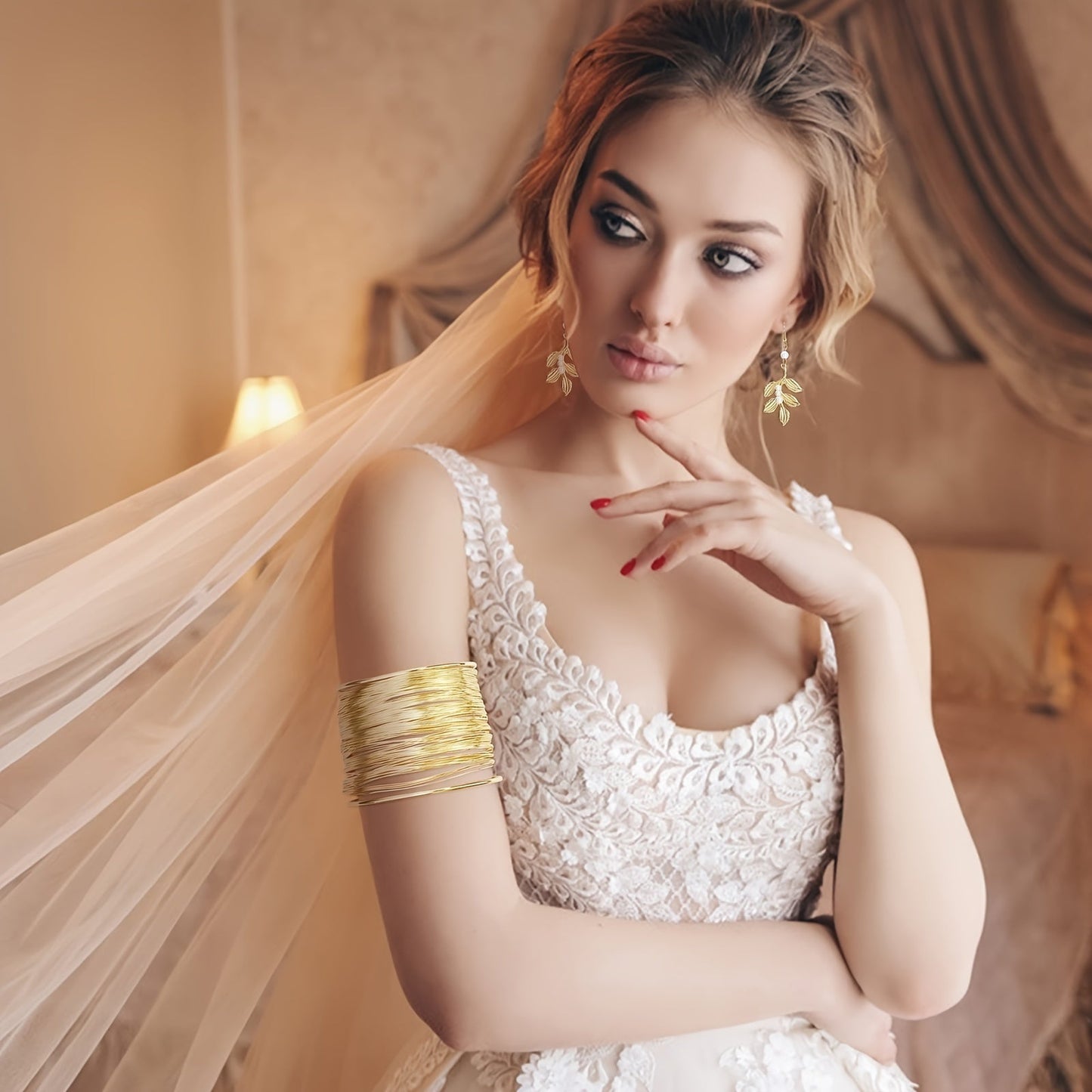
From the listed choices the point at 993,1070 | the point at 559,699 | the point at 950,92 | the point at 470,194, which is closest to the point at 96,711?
the point at 559,699

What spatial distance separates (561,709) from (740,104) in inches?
24.2

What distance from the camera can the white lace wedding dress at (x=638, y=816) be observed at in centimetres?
115

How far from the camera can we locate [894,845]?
3.90 feet

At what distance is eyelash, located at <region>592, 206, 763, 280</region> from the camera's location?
1.20m

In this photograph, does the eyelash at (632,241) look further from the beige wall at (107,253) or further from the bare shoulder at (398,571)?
the beige wall at (107,253)

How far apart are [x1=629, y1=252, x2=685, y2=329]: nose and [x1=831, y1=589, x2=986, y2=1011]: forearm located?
0.35 m

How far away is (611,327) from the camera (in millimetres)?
1215

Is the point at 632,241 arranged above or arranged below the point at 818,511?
above

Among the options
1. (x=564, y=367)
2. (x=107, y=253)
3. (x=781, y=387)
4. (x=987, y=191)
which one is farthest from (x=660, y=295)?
(x=107, y=253)

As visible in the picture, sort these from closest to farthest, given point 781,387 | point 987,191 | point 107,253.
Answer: point 781,387 < point 987,191 < point 107,253

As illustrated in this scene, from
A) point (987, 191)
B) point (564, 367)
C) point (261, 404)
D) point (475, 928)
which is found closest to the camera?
point (475, 928)

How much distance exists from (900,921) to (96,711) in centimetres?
79

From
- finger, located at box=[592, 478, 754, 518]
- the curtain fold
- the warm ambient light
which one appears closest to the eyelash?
finger, located at box=[592, 478, 754, 518]

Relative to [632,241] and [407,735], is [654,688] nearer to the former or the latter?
[407,735]
